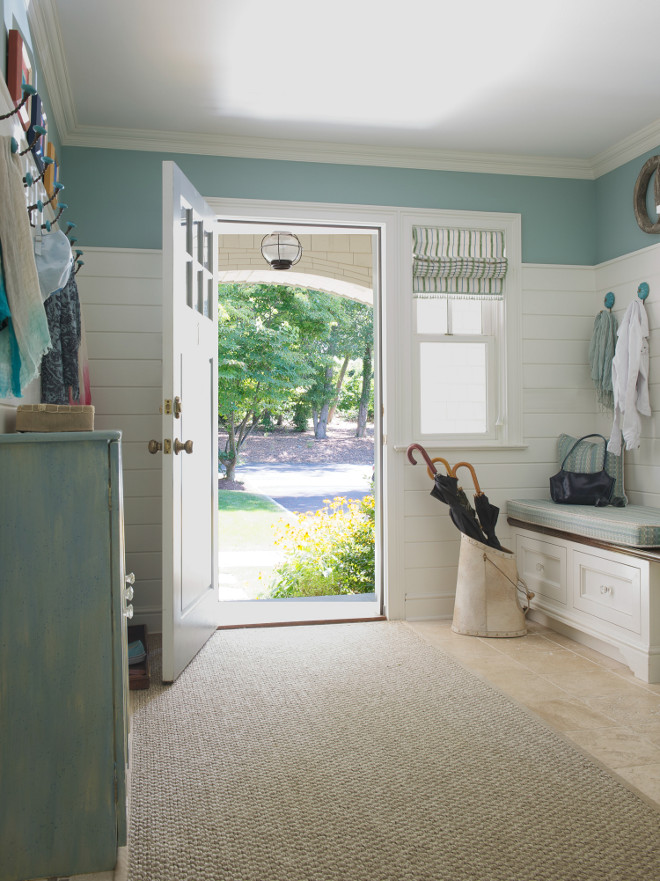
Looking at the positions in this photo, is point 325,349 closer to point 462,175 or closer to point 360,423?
point 360,423

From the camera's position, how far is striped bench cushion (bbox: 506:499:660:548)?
10.4ft

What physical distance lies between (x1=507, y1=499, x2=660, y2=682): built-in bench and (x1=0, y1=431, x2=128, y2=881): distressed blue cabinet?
7.67 ft

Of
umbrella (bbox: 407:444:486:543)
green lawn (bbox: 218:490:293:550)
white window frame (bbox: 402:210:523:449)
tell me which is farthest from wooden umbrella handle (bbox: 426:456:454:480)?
green lawn (bbox: 218:490:293:550)

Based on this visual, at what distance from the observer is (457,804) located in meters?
2.04

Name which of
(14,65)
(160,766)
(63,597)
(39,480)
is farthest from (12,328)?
(160,766)

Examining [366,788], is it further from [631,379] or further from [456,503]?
[631,379]

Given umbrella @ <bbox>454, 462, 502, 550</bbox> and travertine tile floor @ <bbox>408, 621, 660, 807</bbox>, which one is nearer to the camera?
travertine tile floor @ <bbox>408, 621, 660, 807</bbox>

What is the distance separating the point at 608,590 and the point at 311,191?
2.63m

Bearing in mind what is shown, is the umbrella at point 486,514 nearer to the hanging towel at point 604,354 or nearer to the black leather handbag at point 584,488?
the black leather handbag at point 584,488

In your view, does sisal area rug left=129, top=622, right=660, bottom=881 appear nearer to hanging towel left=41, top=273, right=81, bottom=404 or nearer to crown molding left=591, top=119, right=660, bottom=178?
hanging towel left=41, top=273, right=81, bottom=404

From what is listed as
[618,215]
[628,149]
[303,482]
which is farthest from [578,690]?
[303,482]

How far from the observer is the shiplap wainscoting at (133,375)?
151 inches

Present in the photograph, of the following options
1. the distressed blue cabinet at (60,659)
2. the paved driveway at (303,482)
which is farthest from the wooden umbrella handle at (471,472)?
the paved driveway at (303,482)

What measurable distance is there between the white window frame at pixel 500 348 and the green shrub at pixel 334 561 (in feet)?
5.00
